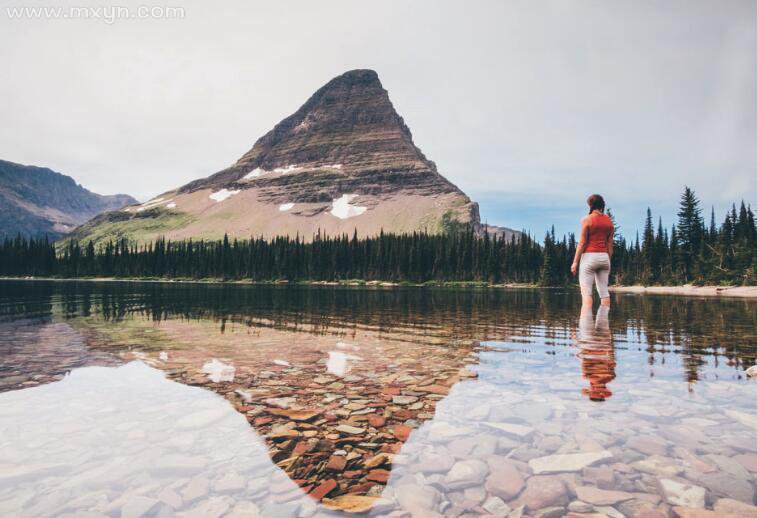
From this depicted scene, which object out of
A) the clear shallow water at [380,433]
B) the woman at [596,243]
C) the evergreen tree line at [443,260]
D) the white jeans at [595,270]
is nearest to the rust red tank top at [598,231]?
the woman at [596,243]

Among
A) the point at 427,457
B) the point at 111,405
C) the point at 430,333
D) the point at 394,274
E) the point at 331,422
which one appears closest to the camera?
the point at 427,457

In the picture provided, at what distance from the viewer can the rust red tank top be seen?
44.2 ft

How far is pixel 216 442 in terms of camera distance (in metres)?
4.71

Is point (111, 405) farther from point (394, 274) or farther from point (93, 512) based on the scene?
point (394, 274)

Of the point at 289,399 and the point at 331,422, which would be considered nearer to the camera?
the point at 331,422

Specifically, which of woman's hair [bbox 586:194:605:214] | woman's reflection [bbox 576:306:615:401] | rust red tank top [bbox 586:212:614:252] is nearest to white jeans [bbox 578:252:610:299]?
rust red tank top [bbox 586:212:614:252]

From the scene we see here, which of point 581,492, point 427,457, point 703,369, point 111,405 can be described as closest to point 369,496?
point 427,457

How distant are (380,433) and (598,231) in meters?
11.8

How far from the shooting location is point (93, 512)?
3.28 meters

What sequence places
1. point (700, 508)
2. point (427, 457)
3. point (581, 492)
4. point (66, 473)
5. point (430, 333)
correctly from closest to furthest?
point (700, 508), point (581, 492), point (66, 473), point (427, 457), point (430, 333)

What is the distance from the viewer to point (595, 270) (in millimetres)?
14117

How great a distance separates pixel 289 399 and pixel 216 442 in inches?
68.2

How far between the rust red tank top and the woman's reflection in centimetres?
250

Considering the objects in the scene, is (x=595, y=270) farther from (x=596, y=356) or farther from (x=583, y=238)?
(x=596, y=356)
